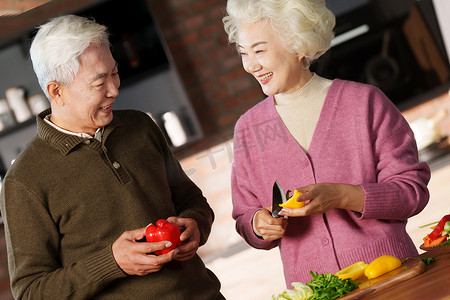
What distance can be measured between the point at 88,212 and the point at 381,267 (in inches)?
26.5

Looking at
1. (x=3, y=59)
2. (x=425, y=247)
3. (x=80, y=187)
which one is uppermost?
A: (x=3, y=59)

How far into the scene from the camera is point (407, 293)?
113cm

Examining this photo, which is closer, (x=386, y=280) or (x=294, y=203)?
(x=386, y=280)

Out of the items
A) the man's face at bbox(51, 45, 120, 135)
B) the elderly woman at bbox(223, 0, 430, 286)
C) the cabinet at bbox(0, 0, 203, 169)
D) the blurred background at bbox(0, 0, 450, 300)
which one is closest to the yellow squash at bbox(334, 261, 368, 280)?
the elderly woman at bbox(223, 0, 430, 286)

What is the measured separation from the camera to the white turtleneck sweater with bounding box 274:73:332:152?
1.53 m

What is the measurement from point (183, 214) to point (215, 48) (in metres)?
2.35

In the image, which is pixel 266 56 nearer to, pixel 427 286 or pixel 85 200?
pixel 85 200

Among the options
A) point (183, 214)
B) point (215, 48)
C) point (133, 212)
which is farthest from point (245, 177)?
point (215, 48)

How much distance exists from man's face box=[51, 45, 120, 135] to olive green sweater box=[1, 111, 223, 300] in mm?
44

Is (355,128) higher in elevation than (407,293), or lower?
higher

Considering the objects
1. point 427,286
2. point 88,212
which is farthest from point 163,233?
point 427,286

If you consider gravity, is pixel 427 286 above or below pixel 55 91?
below

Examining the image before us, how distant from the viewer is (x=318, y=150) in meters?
1.49

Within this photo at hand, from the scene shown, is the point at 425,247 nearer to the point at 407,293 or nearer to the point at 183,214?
the point at 407,293
